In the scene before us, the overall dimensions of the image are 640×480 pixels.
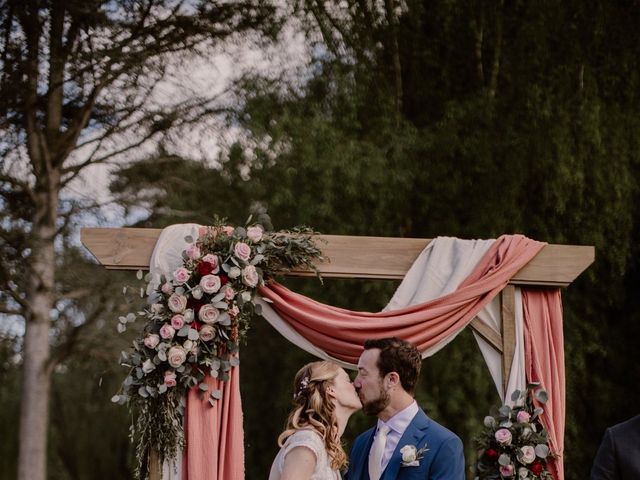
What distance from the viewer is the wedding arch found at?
4930mm

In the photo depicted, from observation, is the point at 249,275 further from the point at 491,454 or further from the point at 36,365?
the point at 36,365

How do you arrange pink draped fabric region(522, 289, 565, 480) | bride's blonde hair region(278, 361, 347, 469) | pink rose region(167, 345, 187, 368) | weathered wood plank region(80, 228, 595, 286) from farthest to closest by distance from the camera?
pink draped fabric region(522, 289, 565, 480), weathered wood plank region(80, 228, 595, 286), pink rose region(167, 345, 187, 368), bride's blonde hair region(278, 361, 347, 469)

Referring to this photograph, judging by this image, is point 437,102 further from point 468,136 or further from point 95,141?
point 95,141

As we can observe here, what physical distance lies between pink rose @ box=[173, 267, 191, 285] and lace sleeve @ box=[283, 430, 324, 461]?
4.79 ft

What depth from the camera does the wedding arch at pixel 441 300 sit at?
493 cm

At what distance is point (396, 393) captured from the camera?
3523mm

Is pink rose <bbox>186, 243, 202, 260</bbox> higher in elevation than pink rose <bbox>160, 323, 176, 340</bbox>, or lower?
higher

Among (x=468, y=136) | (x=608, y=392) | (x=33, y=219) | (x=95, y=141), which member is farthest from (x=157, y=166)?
(x=608, y=392)

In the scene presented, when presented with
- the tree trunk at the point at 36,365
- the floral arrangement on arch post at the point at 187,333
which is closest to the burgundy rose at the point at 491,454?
the floral arrangement on arch post at the point at 187,333

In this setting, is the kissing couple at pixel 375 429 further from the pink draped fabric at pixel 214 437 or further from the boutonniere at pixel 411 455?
the pink draped fabric at pixel 214 437

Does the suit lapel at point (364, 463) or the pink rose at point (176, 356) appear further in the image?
the pink rose at point (176, 356)

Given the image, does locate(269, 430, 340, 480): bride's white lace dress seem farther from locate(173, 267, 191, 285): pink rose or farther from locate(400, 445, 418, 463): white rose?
locate(173, 267, 191, 285): pink rose

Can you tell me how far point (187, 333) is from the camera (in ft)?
15.0

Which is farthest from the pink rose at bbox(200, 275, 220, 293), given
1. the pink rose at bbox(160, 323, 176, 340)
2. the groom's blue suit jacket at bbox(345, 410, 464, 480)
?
the groom's blue suit jacket at bbox(345, 410, 464, 480)
